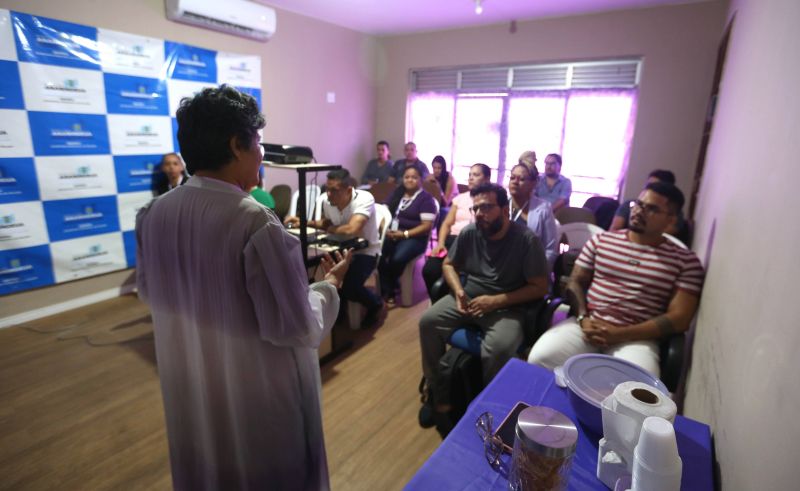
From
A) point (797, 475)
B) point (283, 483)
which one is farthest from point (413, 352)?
point (797, 475)

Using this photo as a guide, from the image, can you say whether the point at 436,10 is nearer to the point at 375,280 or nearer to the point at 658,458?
the point at 375,280

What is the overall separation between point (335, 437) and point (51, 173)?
298 cm

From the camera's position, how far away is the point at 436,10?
4.64 m

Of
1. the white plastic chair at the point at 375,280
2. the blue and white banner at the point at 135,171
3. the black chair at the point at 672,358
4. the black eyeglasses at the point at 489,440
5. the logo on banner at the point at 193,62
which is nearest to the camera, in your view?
the black eyeglasses at the point at 489,440

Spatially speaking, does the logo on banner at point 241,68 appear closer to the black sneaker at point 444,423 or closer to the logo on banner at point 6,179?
the logo on banner at point 6,179

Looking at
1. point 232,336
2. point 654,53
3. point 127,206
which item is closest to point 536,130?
point 654,53

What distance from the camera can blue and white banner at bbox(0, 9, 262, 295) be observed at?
2.94 metres

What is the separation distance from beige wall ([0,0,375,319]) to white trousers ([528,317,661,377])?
3.61 metres

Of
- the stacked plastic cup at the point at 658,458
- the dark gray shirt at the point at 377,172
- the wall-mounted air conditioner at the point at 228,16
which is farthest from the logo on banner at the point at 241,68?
the stacked plastic cup at the point at 658,458

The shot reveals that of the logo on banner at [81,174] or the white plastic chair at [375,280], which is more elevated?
the logo on banner at [81,174]

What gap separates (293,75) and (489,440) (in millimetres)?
5007

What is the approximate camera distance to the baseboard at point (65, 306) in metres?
3.09

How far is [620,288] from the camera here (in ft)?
6.31

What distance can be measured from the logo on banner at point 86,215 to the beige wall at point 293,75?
0.53 m
